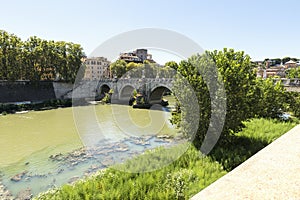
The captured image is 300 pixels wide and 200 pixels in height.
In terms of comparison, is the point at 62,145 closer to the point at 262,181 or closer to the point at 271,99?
the point at 262,181

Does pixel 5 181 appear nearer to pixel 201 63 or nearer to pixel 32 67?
pixel 201 63

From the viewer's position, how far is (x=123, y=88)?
32.1m

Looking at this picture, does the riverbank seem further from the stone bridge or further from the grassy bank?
the grassy bank

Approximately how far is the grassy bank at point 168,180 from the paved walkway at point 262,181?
1.51 metres

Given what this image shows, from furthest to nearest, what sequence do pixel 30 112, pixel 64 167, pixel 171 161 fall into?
pixel 30 112 → pixel 64 167 → pixel 171 161

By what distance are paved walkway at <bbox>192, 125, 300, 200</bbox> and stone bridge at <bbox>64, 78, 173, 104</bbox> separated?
20.3 m

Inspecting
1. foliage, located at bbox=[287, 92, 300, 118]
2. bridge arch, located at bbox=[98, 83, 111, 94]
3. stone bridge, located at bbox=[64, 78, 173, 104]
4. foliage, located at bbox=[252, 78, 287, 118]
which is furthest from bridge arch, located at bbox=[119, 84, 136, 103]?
A: foliage, located at bbox=[287, 92, 300, 118]

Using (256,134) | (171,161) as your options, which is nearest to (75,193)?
(171,161)

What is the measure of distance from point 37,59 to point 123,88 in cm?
1198

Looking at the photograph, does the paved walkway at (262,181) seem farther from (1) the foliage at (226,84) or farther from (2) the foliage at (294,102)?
(2) the foliage at (294,102)

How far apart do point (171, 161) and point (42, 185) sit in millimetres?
4627

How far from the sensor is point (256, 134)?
9.77 m

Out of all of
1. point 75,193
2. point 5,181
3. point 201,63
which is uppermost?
point 201,63

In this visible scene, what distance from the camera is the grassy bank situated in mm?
4812
